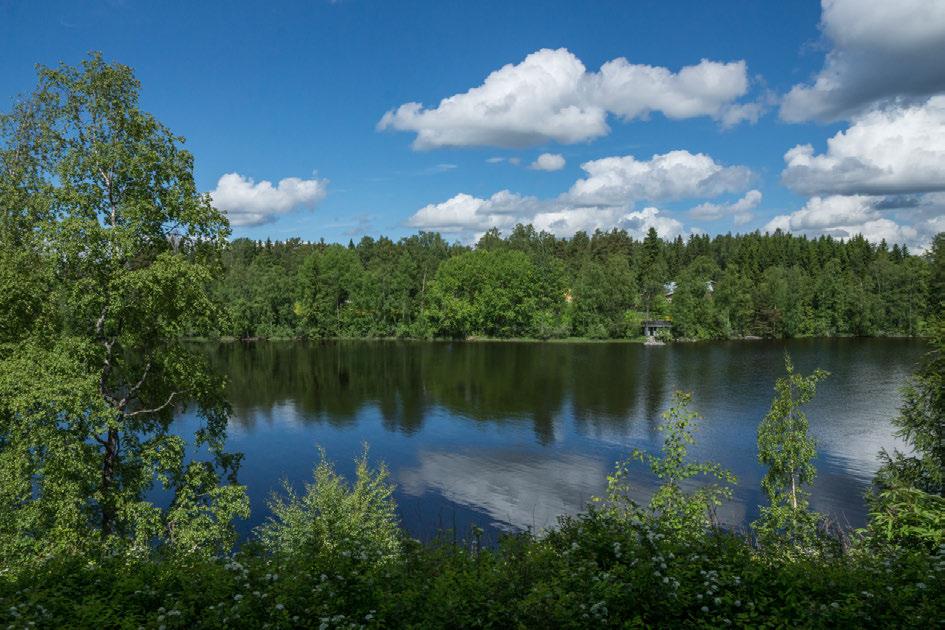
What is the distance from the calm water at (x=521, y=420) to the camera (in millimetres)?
25172

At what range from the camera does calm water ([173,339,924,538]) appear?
2517cm

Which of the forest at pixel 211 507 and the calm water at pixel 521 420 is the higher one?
the forest at pixel 211 507

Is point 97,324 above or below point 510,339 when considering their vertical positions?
above

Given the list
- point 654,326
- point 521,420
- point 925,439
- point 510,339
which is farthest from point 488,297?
point 925,439

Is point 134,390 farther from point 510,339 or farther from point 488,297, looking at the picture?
point 488,297

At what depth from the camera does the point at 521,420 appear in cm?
3850

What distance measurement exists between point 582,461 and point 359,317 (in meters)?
70.2

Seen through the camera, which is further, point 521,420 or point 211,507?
point 521,420

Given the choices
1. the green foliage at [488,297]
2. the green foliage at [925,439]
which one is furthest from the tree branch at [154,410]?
the green foliage at [488,297]

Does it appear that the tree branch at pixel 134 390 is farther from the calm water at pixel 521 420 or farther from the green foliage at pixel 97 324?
the calm water at pixel 521 420

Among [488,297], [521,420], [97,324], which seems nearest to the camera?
[97,324]

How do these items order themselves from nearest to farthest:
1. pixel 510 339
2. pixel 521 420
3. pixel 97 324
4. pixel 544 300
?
pixel 97 324
pixel 521 420
pixel 510 339
pixel 544 300

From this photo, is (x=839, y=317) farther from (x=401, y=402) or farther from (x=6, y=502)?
(x=6, y=502)

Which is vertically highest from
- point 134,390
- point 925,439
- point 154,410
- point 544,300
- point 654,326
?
point 544,300
